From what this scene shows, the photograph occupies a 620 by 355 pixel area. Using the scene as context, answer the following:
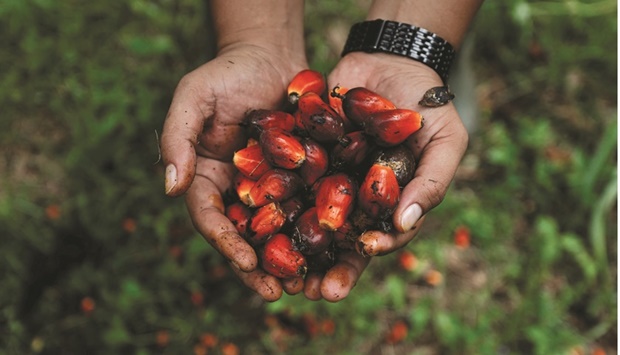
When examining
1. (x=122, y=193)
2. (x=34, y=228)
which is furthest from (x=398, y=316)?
(x=34, y=228)

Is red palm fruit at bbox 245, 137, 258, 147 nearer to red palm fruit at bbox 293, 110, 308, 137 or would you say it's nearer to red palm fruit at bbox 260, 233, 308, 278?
red palm fruit at bbox 293, 110, 308, 137

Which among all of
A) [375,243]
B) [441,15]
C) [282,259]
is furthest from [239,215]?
[441,15]

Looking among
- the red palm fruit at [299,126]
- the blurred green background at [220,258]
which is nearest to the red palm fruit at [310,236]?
the red palm fruit at [299,126]

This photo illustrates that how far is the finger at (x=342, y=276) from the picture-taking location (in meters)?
1.80

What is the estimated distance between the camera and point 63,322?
2527 mm

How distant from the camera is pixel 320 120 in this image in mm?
1978

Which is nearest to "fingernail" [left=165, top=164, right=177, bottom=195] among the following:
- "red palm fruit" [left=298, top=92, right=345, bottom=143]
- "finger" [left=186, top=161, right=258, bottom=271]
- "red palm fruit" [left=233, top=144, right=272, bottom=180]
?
"finger" [left=186, top=161, right=258, bottom=271]

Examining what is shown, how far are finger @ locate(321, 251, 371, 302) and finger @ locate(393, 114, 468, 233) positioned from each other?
0.23 m

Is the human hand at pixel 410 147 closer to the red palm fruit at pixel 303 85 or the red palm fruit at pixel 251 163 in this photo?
the red palm fruit at pixel 303 85

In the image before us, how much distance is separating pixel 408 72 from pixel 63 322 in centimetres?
178

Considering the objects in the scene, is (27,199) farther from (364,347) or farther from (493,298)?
(493,298)

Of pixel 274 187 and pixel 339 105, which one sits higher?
pixel 339 105

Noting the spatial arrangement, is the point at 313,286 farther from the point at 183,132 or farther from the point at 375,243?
the point at 183,132

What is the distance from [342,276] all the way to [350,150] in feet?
1.39
